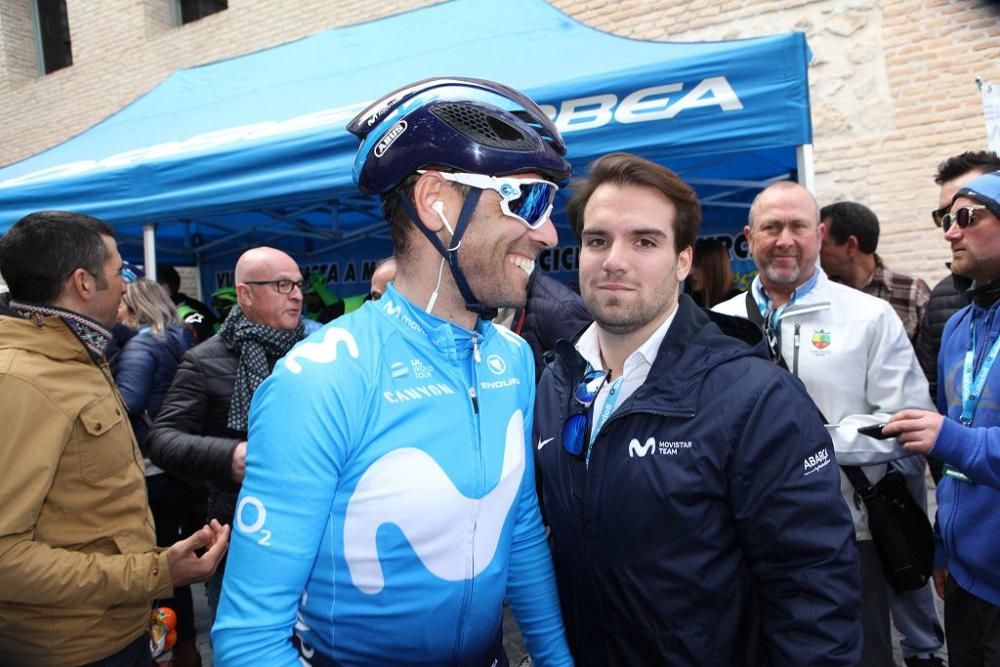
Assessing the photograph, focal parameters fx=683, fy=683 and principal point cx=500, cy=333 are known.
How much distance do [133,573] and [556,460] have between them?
4.18ft

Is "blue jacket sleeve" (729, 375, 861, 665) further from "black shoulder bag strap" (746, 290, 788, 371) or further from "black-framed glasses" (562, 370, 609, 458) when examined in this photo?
"black shoulder bag strap" (746, 290, 788, 371)

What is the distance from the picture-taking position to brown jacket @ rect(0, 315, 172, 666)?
177 cm

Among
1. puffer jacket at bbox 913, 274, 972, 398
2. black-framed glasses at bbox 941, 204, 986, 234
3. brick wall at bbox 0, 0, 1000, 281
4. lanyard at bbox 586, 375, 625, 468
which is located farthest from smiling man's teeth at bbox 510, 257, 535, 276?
brick wall at bbox 0, 0, 1000, 281

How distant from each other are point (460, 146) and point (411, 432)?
0.57 m

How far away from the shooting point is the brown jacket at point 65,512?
1.77 m

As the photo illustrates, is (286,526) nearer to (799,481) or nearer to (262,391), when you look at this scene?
(262,391)

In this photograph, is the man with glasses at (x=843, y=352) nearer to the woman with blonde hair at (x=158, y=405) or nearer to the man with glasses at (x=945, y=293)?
the man with glasses at (x=945, y=293)

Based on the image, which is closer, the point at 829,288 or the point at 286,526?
the point at 286,526

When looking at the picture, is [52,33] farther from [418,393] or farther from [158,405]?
[418,393]

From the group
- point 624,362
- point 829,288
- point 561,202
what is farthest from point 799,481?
point 561,202

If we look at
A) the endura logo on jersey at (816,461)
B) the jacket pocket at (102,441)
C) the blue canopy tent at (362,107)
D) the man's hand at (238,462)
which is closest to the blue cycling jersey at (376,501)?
the endura logo on jersey at (816,461)

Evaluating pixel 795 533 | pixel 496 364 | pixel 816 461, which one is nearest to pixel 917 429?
pixel 816 461

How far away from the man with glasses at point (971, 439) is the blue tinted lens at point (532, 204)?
57.7 inches

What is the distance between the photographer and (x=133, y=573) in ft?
6.44
